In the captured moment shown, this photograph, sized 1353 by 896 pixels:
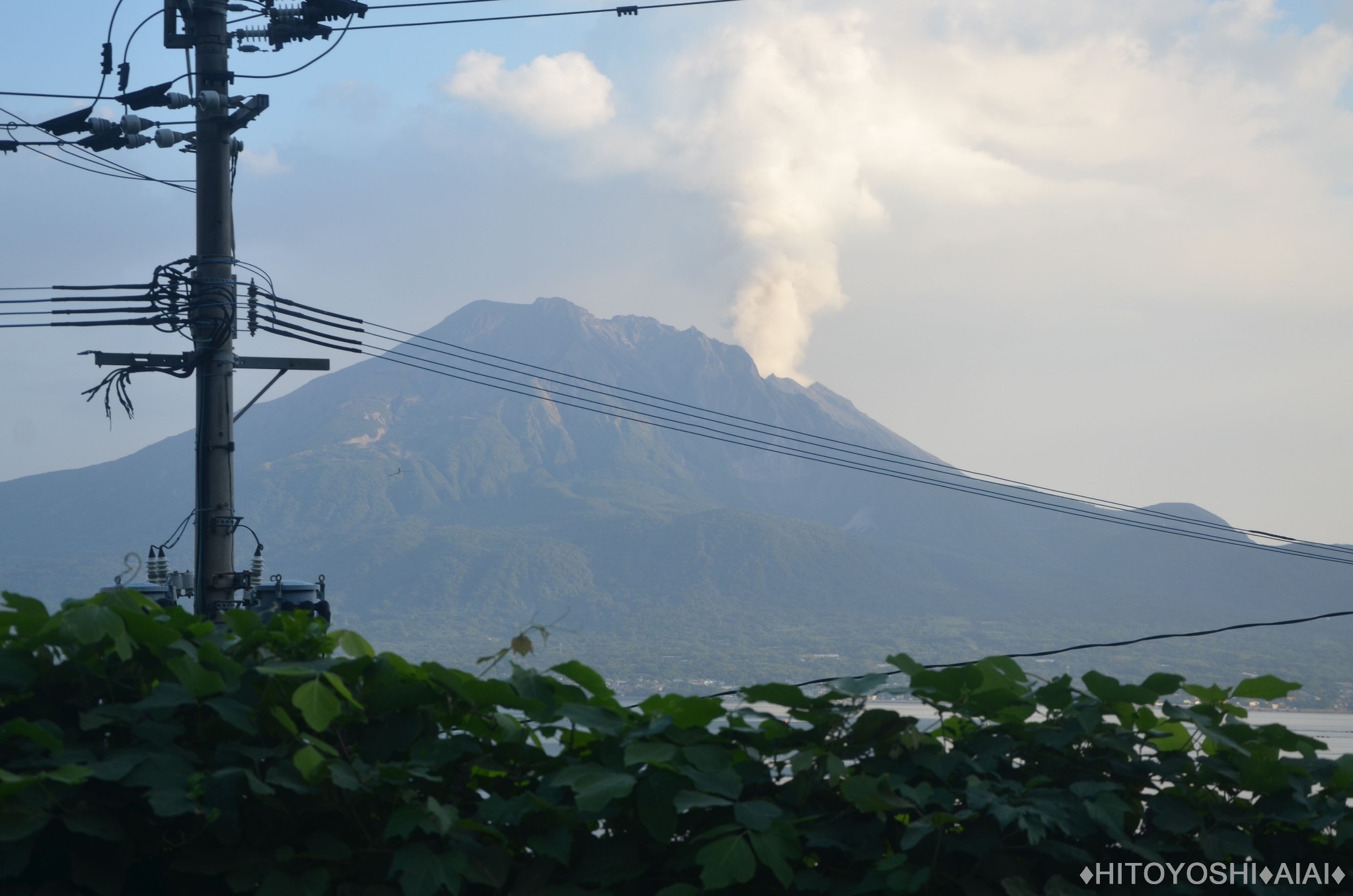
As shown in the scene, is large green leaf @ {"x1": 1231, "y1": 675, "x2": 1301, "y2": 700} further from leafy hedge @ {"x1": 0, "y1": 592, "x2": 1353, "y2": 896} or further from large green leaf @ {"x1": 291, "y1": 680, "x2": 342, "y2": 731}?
large green leaf @ {"x1": 291, "y1": 680, "x2": 342, "y2": 731}

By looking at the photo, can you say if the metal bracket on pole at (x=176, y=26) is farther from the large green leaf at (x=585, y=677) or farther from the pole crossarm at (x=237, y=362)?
the large green leaf at (x=585, y=677)

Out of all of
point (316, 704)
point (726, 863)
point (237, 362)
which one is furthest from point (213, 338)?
point (726, 863)

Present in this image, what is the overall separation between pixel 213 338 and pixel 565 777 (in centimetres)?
1162

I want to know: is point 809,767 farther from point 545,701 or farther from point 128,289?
point 128,289

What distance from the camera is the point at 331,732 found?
232cm

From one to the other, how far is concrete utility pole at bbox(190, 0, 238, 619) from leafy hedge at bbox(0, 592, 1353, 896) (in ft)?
35.1

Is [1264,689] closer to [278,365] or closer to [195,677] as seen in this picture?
[195,677]

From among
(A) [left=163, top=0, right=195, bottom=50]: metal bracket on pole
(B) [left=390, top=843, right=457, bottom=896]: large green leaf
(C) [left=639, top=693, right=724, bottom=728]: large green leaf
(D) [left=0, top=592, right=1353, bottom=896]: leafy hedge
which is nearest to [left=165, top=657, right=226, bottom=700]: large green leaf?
(D) [left=0, top=592, right=1353, bottom=896]: leafy hedge

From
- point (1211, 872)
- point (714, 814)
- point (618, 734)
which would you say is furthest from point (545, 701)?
point (1211, 872)

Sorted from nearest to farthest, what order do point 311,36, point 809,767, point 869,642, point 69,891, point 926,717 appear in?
point 69,891, point 809,767, point 926,717, point 311,36, point 869,642

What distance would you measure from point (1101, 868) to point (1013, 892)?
0.26 metres

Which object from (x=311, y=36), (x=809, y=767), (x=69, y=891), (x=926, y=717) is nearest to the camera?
(x=69, y=891)

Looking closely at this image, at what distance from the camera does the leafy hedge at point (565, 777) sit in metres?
2.12

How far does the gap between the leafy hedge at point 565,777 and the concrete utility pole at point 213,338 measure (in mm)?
10693
